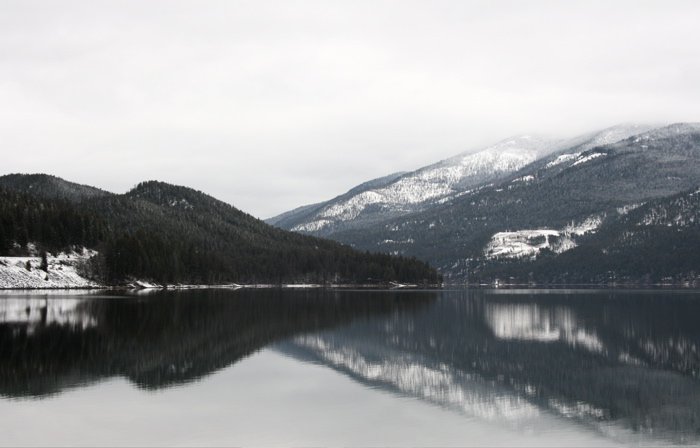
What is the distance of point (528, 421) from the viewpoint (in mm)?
35344

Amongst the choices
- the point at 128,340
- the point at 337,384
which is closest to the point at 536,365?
the point at 337,384

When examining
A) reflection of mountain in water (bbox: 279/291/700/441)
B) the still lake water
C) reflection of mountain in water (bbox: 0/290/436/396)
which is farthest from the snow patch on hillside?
reflection of mountain in water (bbox: 279/291/700/441)

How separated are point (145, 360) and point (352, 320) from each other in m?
46.5

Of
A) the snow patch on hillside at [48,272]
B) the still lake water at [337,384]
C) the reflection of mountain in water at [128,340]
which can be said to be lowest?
the still lake water at [337,384]

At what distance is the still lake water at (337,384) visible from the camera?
1276 inches

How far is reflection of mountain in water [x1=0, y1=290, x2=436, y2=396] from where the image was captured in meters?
45.5

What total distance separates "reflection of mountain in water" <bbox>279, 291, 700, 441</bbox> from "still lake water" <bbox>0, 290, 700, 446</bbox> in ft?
0.51

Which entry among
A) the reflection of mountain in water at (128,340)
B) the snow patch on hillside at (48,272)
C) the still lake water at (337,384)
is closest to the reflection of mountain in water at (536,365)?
the still lake water at (337,384)

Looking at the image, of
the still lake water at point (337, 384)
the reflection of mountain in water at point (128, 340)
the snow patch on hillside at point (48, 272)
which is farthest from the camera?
the snow patch on hillside at point (48, 272)

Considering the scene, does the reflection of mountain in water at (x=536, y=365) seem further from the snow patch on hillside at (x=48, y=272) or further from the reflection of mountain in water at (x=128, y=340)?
the snow patch on hillside at (x=48, y=272)

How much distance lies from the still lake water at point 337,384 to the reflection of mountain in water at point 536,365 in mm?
157

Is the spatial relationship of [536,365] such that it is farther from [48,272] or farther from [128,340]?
[48,272]

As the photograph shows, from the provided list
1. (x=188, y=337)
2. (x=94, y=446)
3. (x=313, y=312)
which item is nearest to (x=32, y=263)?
(x=313, y=312)

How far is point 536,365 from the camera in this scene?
5519 centimetres
